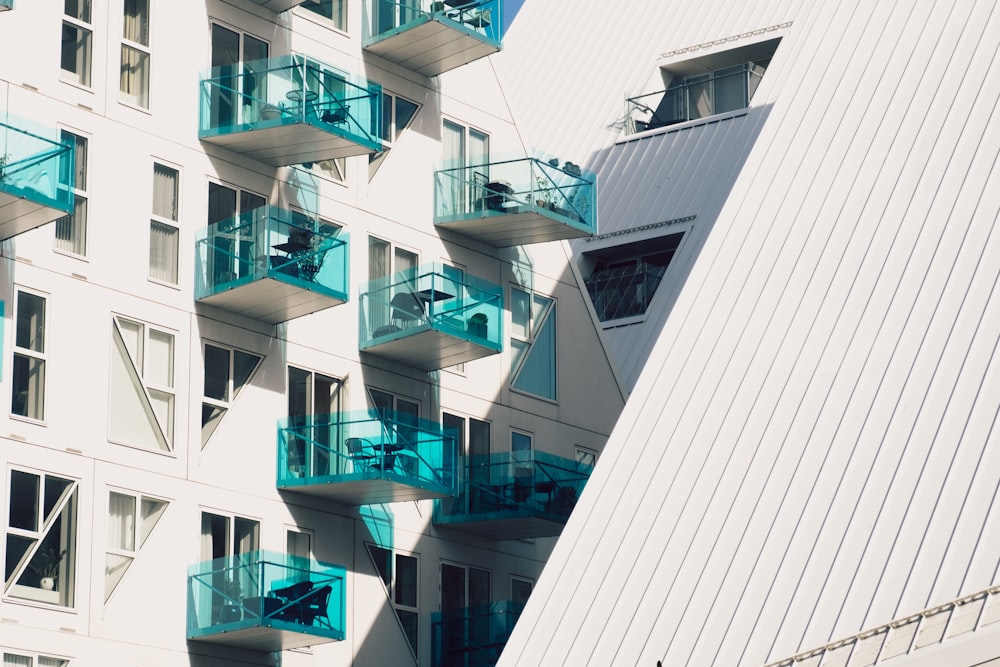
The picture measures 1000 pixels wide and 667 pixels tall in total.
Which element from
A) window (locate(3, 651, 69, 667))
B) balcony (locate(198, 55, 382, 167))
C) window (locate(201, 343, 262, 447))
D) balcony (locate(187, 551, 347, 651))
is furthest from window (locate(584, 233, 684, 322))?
window (locate(3, 651, 69, 667))

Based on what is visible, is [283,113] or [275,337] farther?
[275,337]

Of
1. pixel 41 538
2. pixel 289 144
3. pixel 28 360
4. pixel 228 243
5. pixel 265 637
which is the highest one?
pixel 289 144

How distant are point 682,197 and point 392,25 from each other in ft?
36.2

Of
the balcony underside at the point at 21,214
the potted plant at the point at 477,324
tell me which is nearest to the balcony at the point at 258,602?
the potted plant at the point at 477,324

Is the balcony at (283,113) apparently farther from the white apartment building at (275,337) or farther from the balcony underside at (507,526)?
the balcony underside at (507,526)

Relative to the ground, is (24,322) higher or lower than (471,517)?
higher

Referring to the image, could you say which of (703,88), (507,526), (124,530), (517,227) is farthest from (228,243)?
(703,88)

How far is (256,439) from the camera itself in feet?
114

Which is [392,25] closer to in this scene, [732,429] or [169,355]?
[169,355]

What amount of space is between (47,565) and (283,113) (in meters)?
8.80

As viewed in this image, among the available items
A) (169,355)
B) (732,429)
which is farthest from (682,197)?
(732,429)

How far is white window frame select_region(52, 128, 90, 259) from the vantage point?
3241 centimetres

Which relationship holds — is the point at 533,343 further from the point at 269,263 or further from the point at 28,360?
the point at 28,360

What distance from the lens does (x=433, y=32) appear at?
38000 millimetres
